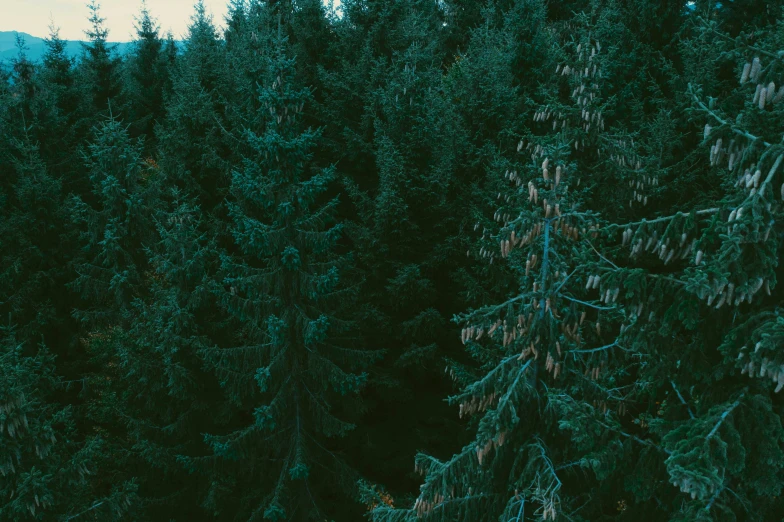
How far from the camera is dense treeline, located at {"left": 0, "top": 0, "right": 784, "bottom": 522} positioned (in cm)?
599

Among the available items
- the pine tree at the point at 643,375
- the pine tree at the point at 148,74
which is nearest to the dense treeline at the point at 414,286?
the pine tree at the point at 643,375

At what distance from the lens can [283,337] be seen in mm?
13531

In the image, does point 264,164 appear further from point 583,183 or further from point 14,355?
point 583,183

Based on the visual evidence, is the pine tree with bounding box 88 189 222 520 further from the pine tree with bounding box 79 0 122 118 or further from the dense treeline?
the pine tree with bounding box 79 0 122 118

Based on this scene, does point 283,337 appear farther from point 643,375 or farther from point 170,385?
point 643,375

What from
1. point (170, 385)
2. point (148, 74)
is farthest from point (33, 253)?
point (148, 74)

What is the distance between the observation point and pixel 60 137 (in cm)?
2839

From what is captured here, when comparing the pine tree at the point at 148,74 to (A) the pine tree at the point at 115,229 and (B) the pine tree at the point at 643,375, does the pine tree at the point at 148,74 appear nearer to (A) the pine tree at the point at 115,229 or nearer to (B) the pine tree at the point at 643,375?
(A) the pine tree at the point at 115,229

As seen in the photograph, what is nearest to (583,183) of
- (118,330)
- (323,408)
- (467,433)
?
(467,433)

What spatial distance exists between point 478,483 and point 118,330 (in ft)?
50.2

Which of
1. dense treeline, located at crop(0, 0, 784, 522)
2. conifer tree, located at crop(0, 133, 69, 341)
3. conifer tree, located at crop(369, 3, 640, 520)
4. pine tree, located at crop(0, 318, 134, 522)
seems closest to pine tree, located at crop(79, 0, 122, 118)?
dense treeline, located at crop(0, 0, 784, 522)

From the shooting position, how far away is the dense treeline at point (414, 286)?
236 inches

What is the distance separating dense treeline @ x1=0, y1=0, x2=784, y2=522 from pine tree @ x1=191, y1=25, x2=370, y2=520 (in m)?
0.08

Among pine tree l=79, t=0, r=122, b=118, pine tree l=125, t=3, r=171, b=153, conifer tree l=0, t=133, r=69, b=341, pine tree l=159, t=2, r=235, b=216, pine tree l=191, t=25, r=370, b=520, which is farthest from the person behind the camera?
pine tree l=125, t=3, r=171, b=153
